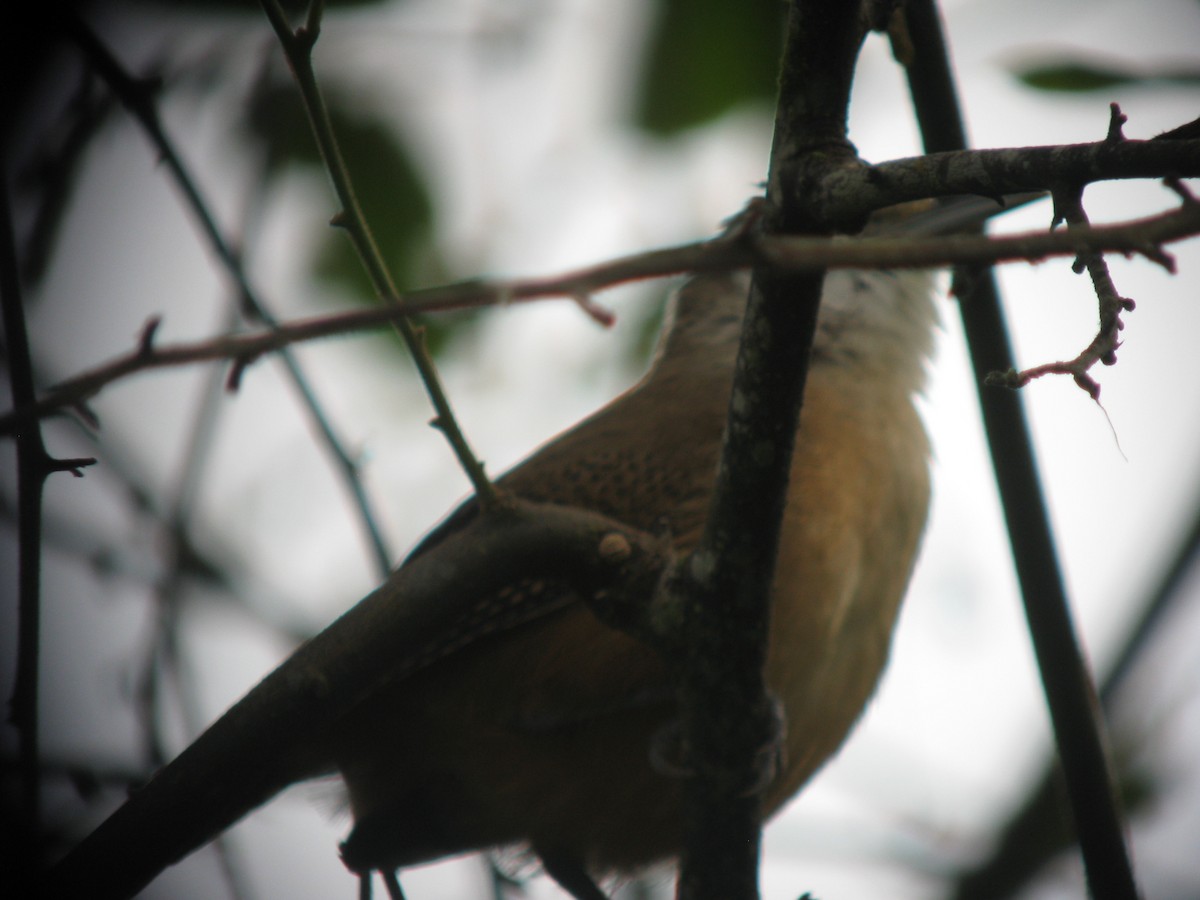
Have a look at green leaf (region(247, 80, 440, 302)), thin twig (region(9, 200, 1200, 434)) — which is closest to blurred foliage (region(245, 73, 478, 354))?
green leaf (region(247, 80, 440, 302))

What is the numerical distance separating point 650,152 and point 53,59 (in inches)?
54.5

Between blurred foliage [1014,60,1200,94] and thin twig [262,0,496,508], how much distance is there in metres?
1.12

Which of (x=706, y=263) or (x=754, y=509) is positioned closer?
(x=706, y=263)

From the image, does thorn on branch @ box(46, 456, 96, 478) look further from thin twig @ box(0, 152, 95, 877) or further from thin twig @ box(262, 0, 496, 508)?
thin twig @ box(262, 0, 496, 508)

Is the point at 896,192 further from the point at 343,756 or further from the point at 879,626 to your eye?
the point at 343,756

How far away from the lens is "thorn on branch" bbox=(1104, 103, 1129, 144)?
127 cm

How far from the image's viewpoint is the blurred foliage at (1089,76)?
1784 mm

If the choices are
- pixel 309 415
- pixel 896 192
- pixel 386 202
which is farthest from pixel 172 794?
pixel 386 202

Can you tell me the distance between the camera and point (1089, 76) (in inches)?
72.9

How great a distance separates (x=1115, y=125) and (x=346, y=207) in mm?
957

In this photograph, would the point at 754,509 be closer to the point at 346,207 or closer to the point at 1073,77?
the point at 346,207

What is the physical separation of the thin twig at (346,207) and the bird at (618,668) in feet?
3.26

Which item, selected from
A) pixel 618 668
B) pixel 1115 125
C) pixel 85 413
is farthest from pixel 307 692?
pixel 1115 125

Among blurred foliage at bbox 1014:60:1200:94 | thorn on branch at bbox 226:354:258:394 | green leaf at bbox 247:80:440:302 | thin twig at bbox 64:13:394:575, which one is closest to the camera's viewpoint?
thorn on branch at bbox 226:354:258:394
